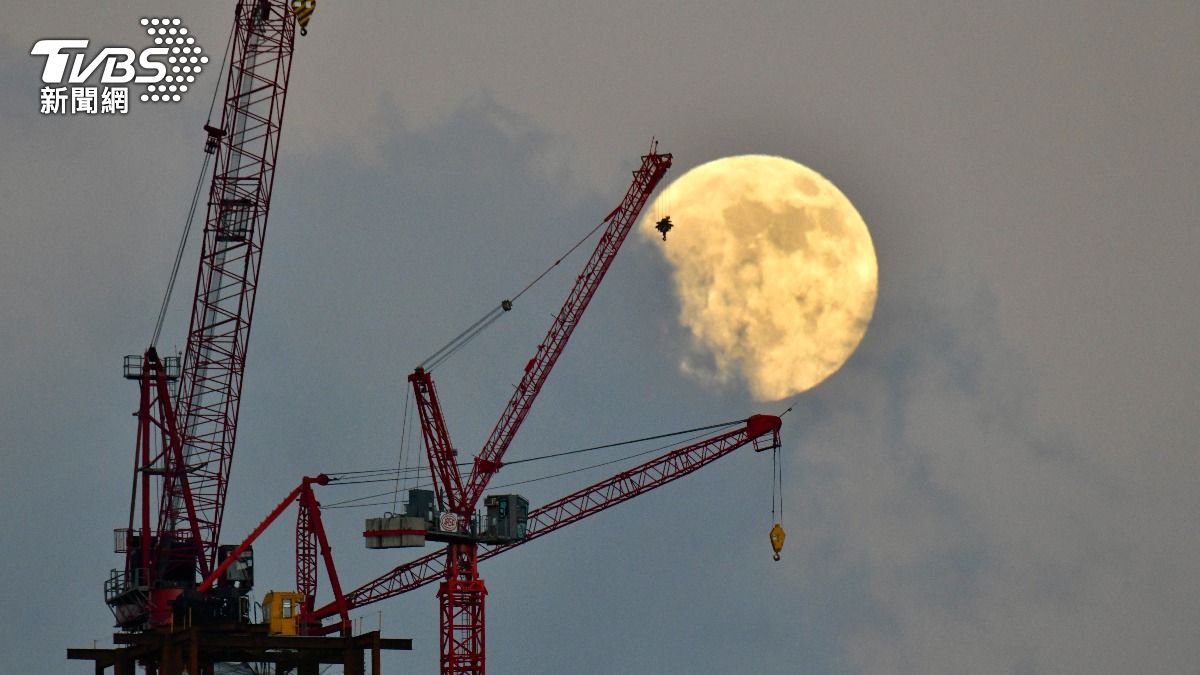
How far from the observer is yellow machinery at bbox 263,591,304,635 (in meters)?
177

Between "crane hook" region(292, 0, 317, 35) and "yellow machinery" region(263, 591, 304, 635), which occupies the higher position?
"crane hook" region(292, 0, 317, 35)

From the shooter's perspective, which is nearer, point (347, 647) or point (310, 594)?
point (347, 647)

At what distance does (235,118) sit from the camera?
7072 inches

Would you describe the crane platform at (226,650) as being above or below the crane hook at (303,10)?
below

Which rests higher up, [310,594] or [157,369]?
[157,369]

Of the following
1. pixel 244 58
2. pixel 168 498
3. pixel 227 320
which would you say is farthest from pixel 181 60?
pixel 168 498

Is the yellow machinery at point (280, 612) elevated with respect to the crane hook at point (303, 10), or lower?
lower

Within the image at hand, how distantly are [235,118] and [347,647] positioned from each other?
39054mm

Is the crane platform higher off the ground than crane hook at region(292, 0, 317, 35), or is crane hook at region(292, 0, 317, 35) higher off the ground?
crane hook at region(292, 0, 317, 35)

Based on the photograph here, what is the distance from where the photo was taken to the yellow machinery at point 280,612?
177 meters

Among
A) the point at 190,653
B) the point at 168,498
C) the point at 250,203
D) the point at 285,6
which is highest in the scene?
the point at 285,6

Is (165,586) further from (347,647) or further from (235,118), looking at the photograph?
(235,118)

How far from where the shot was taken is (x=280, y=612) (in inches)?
7003

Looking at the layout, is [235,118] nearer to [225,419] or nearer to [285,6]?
[285,6]
